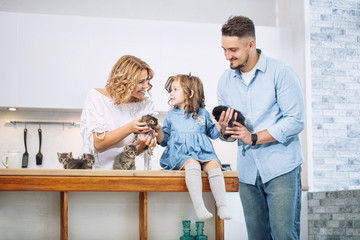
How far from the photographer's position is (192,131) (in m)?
2.13

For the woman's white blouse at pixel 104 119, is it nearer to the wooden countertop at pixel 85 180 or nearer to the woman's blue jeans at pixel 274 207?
the wooden countertop at pixel 85 180

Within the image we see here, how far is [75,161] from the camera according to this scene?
1652 mm

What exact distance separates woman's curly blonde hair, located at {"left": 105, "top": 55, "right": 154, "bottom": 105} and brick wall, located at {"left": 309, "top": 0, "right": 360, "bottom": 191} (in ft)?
6.77

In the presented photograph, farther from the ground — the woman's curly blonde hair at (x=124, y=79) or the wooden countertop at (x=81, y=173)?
the woman's curly blonde hair at (x=124, y=79)

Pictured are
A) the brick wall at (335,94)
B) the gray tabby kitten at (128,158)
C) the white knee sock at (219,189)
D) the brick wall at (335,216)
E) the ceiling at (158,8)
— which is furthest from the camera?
the ceiling at (158,8)

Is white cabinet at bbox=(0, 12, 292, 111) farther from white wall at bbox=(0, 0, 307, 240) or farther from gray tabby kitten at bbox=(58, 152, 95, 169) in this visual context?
gray tabby kitten at bbox=(58, 152, 95, 169)

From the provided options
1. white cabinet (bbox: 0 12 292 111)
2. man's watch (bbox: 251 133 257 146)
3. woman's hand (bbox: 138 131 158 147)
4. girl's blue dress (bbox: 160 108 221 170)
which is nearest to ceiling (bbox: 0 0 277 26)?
white cabinet (bbox: 0 12 292 111)

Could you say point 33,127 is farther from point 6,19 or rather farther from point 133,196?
point 133,196

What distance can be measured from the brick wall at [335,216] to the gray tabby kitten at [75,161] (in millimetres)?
2371

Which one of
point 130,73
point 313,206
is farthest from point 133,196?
point 313,206

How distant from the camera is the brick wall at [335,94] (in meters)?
3.56

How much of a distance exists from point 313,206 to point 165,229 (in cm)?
212

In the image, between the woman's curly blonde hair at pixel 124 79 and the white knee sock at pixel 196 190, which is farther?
the woman's curly blonde hair at pixel 124 79

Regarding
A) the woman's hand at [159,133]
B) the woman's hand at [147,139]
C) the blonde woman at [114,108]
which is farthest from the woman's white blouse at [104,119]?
the woman's hand at [147,139]
